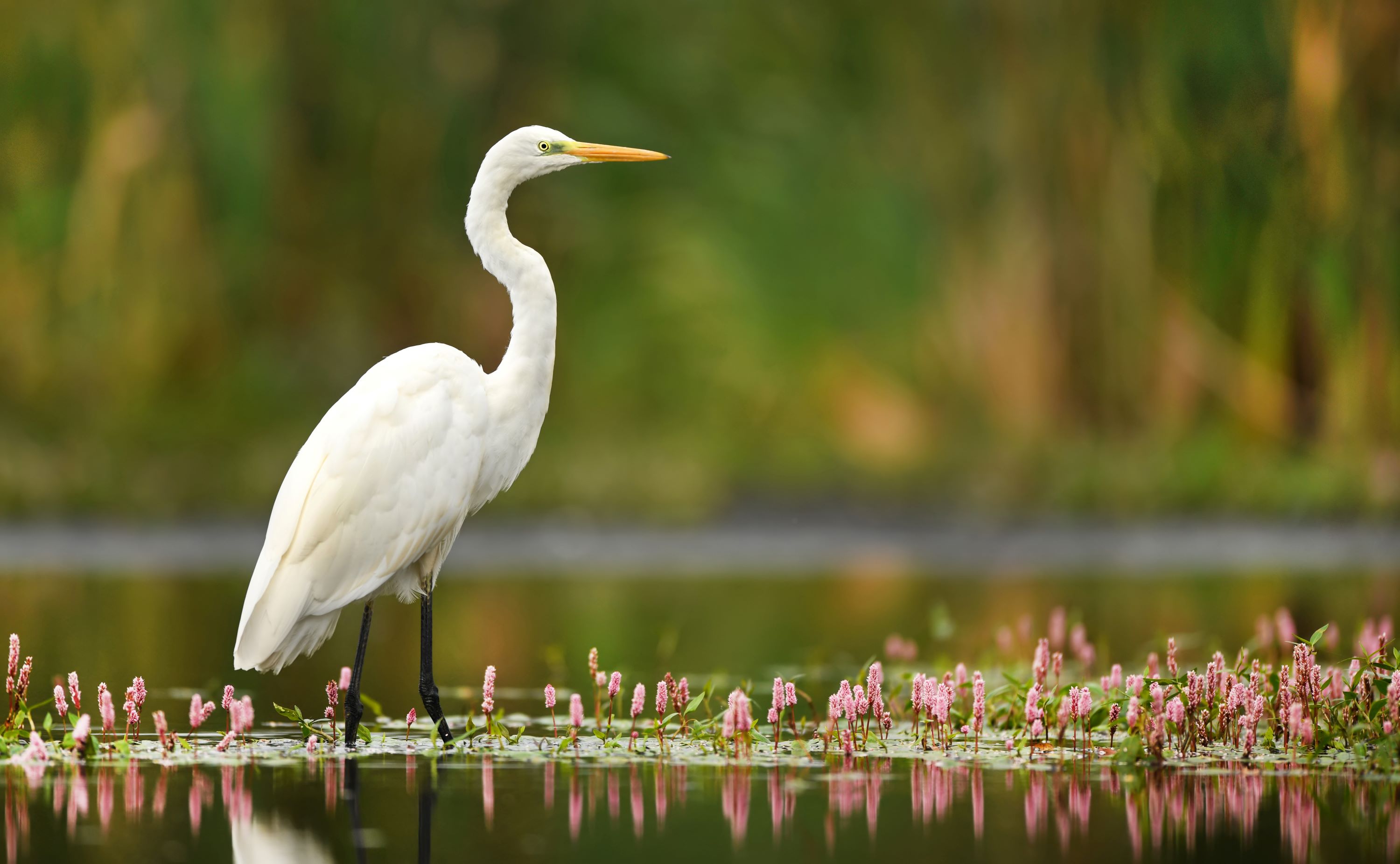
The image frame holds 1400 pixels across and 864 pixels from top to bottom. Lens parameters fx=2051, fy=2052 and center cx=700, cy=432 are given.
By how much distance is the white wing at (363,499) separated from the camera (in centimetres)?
628

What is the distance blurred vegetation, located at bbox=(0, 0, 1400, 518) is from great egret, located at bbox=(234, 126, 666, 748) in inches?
399

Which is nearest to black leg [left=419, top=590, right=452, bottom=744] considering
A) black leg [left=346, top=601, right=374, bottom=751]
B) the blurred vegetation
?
black leg [left=346, top=601, right=374, bottom=751]

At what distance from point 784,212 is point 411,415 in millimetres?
Answer: 14971

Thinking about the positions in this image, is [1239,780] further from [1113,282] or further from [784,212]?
[784,212]

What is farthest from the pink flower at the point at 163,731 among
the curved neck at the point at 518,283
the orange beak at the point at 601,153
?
the orange beak at the point at 601,153

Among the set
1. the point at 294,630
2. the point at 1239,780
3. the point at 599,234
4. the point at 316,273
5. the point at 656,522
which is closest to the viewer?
the point at 1239,780

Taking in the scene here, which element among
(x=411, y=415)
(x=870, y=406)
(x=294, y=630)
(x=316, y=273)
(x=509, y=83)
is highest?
(x=509, y=83)

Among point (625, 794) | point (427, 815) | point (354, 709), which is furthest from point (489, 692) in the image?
point (427, 815)

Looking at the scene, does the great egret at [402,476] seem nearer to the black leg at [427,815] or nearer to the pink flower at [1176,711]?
the black leg at [427,815]

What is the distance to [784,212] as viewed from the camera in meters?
21.2

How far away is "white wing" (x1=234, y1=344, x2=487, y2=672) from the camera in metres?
6.28

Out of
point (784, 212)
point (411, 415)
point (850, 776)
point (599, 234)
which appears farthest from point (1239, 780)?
point (599, 234)

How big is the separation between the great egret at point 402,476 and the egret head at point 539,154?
3 cm

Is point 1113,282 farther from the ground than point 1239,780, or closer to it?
farther from the ground
